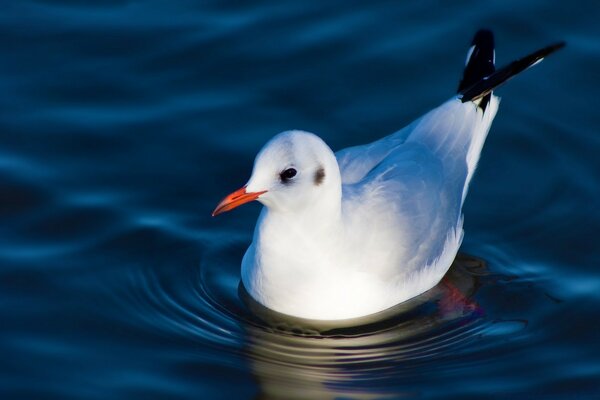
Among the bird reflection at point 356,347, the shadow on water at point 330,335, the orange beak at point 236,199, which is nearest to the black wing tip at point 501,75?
the shadow on water at point 330,335

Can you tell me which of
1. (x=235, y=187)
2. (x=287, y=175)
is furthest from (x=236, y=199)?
(x=235, y=187)

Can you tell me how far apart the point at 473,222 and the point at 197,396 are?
271cm

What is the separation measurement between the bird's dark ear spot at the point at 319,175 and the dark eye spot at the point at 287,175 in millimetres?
140

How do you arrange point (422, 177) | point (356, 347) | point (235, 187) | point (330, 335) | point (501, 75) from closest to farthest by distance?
point (356, 347) → point (330, 335) → point (422, 177) → point (501, 75) → point (235, 187)

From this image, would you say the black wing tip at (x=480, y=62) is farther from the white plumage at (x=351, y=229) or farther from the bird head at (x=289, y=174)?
the bird head at (x=289, y=174)

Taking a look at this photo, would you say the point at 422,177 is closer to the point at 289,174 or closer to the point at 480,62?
the point at 289,174

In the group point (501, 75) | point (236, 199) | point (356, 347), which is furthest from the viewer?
point (501, 75)

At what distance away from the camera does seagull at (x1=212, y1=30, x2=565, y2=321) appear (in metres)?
7.33

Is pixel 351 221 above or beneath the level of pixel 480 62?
beneath

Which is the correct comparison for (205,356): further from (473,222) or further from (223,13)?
(223,13)

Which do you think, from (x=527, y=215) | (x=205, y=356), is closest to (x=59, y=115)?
(x=205, y=356)

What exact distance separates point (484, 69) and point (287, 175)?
2.66m

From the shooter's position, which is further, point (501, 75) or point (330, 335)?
point (501, 75)

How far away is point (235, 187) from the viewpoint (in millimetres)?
9156
